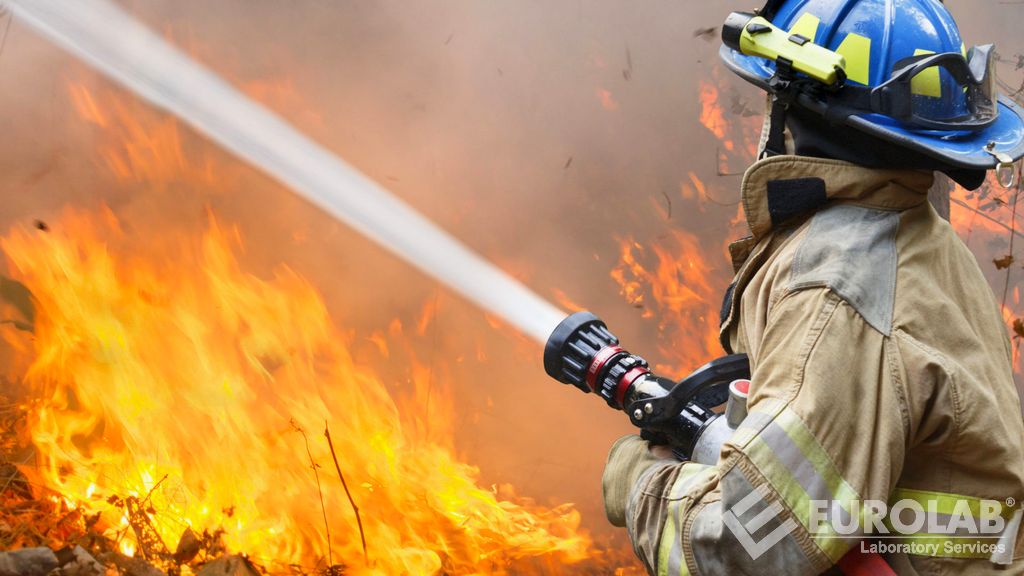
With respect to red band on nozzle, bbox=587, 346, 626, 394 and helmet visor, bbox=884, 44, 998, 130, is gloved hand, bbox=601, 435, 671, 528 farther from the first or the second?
helmet visor, bbox=884, 44, 998, 130

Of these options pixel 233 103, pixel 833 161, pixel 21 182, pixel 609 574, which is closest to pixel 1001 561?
pixel 833 161

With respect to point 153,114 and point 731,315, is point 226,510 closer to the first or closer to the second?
point 153,114

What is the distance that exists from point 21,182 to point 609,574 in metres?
3.85

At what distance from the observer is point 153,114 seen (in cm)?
495

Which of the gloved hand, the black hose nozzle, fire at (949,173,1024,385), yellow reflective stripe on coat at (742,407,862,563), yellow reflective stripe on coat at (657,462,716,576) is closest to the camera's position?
yellow reflective stripe on coat at (742,407,862,563)

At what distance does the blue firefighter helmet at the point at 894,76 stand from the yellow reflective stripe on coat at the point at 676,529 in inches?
35.1

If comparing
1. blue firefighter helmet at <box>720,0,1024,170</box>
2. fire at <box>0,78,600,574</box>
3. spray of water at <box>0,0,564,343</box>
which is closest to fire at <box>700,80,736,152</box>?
spray of water at <box>0,0,564,343</box>

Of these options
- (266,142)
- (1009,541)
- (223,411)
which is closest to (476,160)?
(266,142)

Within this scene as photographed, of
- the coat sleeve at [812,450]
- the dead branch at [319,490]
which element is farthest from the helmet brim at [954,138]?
the dead branch at [319,490]

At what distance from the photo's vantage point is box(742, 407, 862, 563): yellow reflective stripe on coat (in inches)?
71.7

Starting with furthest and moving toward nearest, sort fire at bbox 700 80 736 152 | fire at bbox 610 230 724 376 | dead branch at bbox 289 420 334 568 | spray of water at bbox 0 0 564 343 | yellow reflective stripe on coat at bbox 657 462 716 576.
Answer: fire at bbox 700 80 736 152 → fire at bbox 610 230 724 376 → spray of water at bbox 0 0 564 343 → dead branch at bbox 289 420 334 568 → yellow reflective stripe on coat at bbox 657 462 716 576

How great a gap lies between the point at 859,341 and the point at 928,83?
0.71 meters

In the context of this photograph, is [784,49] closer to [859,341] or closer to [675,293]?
[859,341]

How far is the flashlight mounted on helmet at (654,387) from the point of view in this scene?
7.25 feet
